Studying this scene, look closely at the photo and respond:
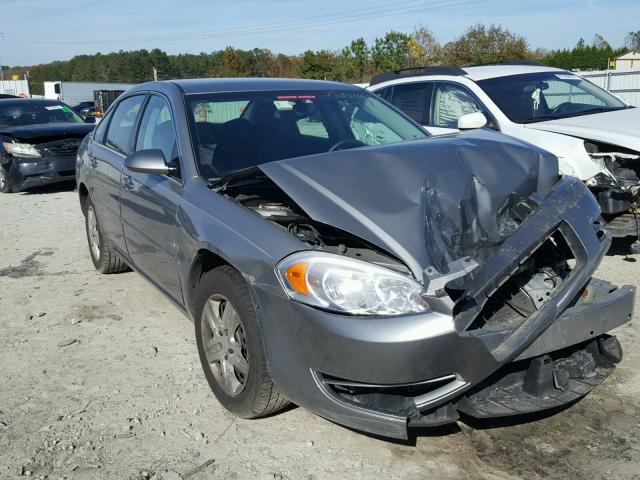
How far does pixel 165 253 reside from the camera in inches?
153

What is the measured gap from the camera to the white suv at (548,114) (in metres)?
5.62

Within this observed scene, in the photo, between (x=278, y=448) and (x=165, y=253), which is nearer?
(x=278, y=448)

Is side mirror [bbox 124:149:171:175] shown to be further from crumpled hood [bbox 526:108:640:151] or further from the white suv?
crumpled hood [bbox 526:108:640:151]

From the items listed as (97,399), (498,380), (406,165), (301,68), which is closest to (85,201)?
(97,399)

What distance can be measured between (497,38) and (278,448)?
45.2 meters

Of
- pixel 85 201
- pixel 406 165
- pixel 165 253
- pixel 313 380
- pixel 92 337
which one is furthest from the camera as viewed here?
pixel 85 201

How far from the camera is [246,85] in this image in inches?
173

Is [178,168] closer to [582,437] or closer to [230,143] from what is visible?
[230,143]

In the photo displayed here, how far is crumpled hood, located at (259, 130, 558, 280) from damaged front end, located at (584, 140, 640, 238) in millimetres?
2247

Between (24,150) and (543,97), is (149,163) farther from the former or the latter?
(24,150)

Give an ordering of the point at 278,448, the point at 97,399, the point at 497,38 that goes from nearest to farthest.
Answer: the point at 278,448, the point at 97,399, the point at 497,38

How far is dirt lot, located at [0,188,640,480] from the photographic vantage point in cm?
288

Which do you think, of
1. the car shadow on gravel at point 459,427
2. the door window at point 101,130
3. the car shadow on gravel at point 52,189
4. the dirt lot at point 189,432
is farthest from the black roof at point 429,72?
the car shadow on gravel at point 52,189

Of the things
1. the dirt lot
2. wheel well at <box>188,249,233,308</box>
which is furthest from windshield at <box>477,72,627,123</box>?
wheel well at <box>188,249,233,308</box>
